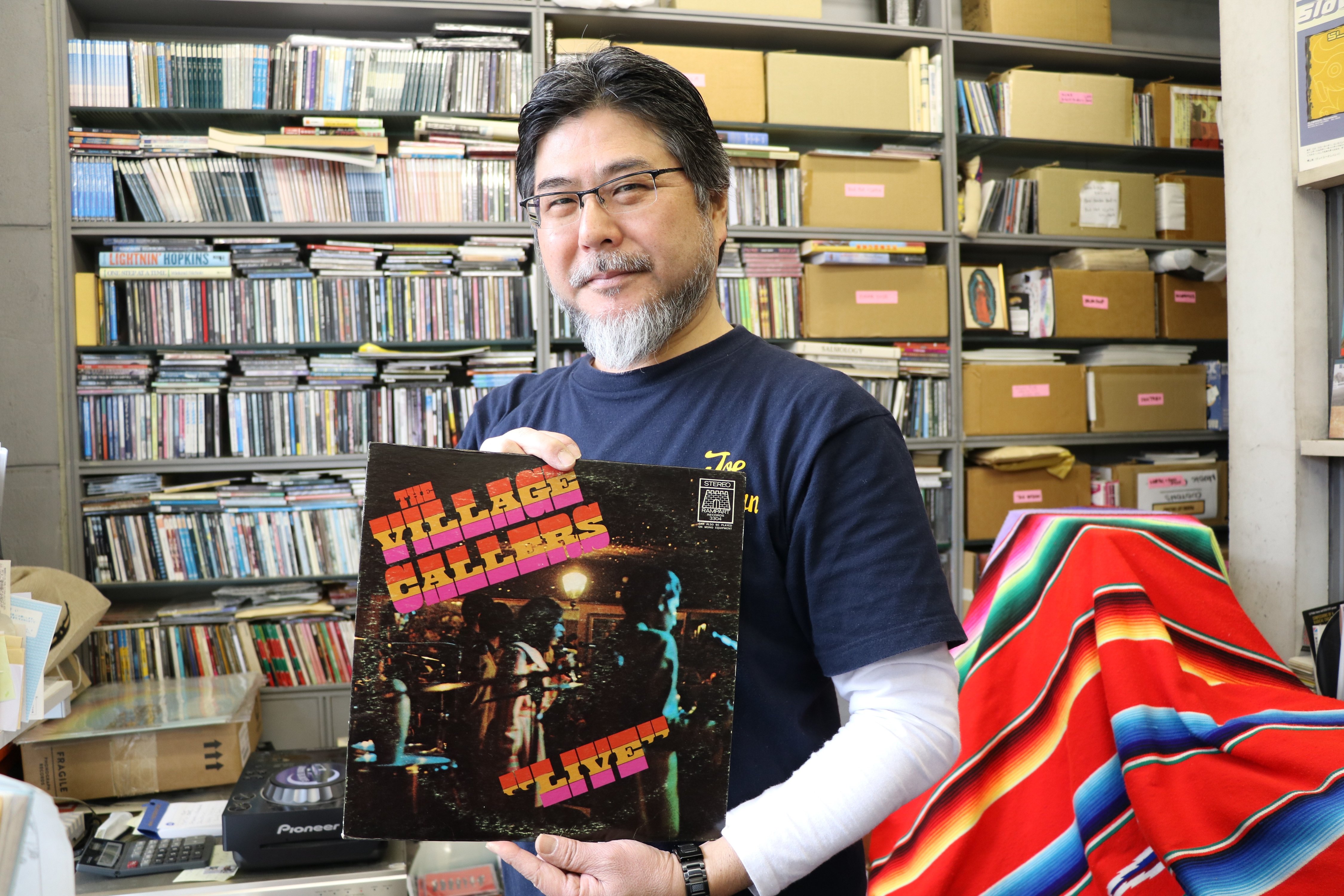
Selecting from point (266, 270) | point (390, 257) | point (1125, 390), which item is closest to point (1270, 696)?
point (1125, 390)

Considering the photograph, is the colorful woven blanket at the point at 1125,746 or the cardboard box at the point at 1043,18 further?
the cardboard box at the point at 1043,18

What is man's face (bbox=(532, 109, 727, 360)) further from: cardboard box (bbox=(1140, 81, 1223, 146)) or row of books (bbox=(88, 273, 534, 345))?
cardboard box (bbox=(1140, 81, 1223, 146))

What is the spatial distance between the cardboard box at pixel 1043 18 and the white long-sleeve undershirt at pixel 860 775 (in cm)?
297

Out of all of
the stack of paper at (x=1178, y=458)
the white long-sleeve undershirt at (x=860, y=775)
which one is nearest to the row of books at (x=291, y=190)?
the white long-sleeve undershirt at (x=860, y=775)

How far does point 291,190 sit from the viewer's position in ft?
8.64

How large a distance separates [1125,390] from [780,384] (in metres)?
2.80

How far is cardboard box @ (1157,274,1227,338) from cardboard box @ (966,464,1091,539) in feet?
2.39

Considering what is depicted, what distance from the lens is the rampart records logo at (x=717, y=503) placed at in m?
0.73

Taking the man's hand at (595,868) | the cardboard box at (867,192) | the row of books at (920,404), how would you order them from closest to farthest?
the man's hand at (595,868) → the cardboard box at (867,192) → the row of books at (920,404)

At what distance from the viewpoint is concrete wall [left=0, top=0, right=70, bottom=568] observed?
243cm

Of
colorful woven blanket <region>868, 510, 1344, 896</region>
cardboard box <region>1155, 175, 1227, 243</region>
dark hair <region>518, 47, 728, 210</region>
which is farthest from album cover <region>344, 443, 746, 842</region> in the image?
cardboard box <region>1155, 175, 1227, 243</region>

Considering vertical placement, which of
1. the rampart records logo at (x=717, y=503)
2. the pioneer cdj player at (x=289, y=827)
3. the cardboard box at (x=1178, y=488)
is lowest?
the pioneer cdj player at (x=289, y=827)

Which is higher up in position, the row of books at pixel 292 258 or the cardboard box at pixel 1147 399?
the row of books at pixel 292 258

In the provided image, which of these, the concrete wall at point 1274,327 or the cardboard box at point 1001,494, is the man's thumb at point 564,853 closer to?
the concrete wall at point 1274,327
